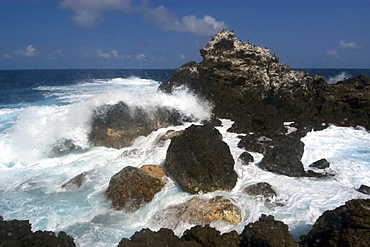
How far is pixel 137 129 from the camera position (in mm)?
12516

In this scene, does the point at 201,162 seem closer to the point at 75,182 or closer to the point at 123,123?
the point at 75,182

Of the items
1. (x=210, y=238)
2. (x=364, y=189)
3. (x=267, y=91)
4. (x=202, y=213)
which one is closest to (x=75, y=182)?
(x=202, y=213)

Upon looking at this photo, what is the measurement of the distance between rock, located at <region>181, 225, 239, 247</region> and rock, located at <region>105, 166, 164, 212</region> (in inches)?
96.6

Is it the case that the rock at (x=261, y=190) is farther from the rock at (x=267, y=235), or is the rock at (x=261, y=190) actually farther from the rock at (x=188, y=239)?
the rock at (x=188, y=239)

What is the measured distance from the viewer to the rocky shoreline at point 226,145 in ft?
17.8

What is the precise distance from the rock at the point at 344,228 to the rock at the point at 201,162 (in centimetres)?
287

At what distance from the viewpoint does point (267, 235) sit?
17.3ft

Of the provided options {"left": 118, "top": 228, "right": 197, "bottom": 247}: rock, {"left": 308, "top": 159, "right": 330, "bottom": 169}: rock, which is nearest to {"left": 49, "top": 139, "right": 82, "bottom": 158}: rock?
{"left": 118, "top": 228, "right": 197, "bottom": 247}: rock

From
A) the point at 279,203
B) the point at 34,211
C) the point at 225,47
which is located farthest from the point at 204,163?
the point at 225,47

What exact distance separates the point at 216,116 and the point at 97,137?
5.67 meters

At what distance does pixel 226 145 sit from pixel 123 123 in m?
4.92

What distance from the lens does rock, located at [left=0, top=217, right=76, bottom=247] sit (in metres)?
5.23

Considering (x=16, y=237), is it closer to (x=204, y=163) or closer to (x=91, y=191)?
(x=91, y=191)

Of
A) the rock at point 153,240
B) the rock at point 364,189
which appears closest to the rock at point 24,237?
the rock at point 153,240
